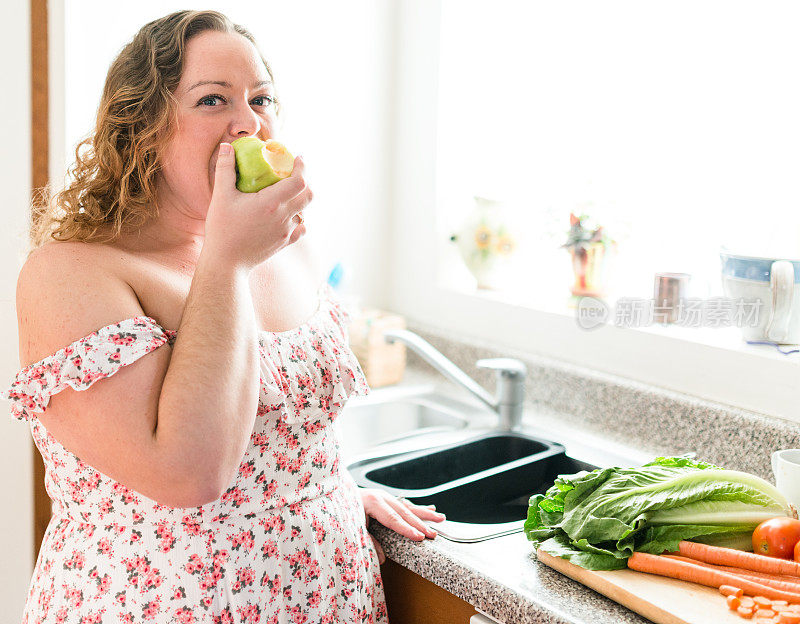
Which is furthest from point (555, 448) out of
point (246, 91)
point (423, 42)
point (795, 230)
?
point (423, 42)

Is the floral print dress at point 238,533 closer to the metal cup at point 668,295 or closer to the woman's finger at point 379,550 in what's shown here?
the woman's finger at point 379,550

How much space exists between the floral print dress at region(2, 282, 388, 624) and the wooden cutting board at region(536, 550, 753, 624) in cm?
36

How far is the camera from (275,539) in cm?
117

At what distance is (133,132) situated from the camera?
45.1 inches

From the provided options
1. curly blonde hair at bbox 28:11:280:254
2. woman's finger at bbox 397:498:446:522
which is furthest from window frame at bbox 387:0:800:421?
curly blonde hair at bbox 28:11:280:254

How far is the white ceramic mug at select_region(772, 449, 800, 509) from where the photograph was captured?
1236 mm

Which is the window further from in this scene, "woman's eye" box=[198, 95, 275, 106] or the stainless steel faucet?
"woman's eye" box=[198, 95, 275, 106]

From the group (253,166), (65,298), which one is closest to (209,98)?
(253,166)

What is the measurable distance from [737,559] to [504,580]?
302mm

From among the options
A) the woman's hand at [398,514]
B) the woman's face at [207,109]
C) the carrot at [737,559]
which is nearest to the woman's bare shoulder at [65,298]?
the woman's face at [207,109]

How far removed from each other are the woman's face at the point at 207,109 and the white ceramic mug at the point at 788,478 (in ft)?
2.98

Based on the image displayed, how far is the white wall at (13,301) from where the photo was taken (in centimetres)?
165

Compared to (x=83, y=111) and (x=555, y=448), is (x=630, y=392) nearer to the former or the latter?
(x=555, y=448)

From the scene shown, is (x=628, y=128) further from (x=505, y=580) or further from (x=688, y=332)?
(x=505, y=580)
